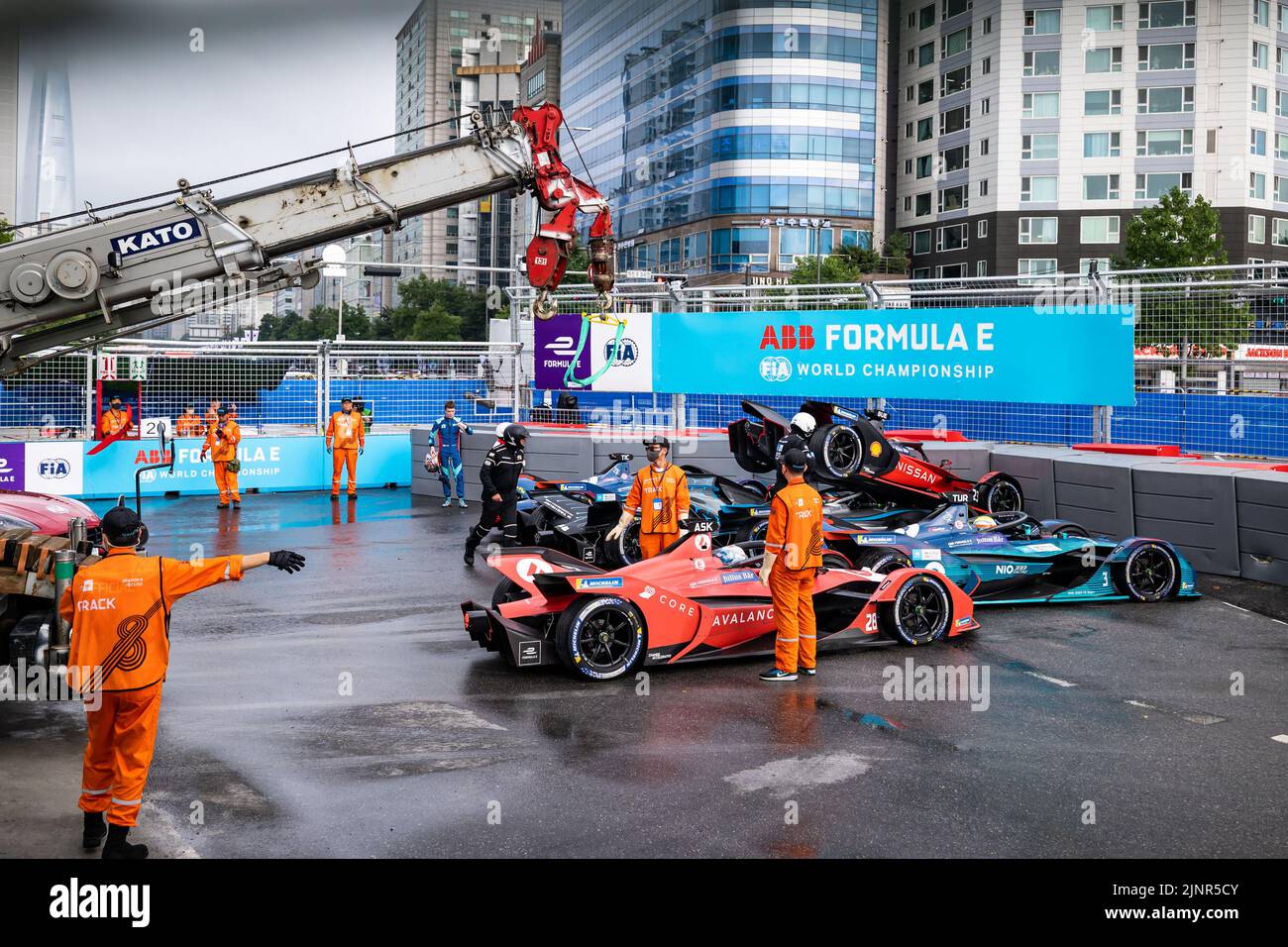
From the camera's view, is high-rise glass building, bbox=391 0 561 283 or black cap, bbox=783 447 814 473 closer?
black cap, bbox=783 447 814 473

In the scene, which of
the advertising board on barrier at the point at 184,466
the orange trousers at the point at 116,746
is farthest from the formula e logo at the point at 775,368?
the orange trousers at the point at 116,746

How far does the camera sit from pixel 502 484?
586 inches

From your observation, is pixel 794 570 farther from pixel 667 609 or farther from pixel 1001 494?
pixel 1001 494

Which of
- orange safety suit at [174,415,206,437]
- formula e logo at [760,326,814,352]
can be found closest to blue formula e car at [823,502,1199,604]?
formula e logo at [760,326,814,352]

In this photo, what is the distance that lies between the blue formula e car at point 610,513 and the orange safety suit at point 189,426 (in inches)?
411

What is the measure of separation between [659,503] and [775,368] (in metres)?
8.71

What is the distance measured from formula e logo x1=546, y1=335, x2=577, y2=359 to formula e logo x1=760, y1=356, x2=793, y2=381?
3.90 metres

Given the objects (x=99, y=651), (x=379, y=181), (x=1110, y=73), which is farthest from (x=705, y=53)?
(x=99, y=651)

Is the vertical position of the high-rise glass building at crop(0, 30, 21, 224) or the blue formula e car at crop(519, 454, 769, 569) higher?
the high-rise glass building at crop(0, 30, 21, 224)

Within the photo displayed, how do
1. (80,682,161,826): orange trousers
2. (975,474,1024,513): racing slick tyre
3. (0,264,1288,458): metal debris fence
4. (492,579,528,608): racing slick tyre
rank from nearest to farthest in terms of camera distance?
(80,682,161,826): orange trousers → (492,579,528,608): racing slick tyre → (975,474,1024,513): racing slick tyre → (0,264,1288,458): metal debris fence

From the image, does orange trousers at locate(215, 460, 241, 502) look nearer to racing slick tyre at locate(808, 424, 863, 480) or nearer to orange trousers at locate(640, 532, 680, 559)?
orange trousers at locate(640, 532, 680, 559)

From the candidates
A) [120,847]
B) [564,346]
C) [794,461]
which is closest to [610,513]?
[794,461]

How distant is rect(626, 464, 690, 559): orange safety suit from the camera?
482 inches

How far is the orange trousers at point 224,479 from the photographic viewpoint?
20328 mm
